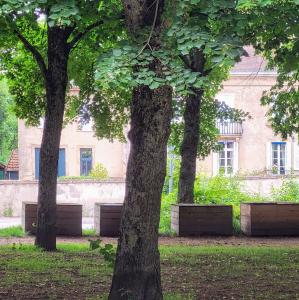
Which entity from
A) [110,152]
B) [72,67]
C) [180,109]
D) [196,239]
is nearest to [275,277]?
[196,239]

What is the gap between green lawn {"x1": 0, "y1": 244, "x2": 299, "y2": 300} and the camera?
367 inches

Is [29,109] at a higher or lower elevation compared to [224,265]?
higher

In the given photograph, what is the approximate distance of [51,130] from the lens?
14.4 metres

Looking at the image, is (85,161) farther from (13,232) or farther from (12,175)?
(13,232)

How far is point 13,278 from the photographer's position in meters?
10.5

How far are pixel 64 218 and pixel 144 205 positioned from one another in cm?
1186

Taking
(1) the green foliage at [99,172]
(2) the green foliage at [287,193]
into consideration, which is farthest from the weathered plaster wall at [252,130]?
(2) the green foliage at [287,193]

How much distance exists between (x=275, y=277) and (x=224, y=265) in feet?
5.30

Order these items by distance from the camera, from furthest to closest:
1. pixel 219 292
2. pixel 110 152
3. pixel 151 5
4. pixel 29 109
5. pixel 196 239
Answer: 1. pixel 110 152
2. pixel 29 109
3. pixel 196 239
4. pixel 219 292
5. pixel 151 5

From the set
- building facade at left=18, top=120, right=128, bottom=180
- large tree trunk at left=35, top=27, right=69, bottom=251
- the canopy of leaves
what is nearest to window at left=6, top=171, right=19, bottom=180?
building facade at left=18, top=120, right=128, bottom=180

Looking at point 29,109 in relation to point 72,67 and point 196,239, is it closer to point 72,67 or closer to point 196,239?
point 72,67

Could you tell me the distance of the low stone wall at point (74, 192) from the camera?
3406 centimetres

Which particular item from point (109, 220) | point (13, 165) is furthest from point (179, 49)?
point (13, 165)

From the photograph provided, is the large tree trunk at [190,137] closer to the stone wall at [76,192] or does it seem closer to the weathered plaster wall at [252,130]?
the stone wall at [76,192]
